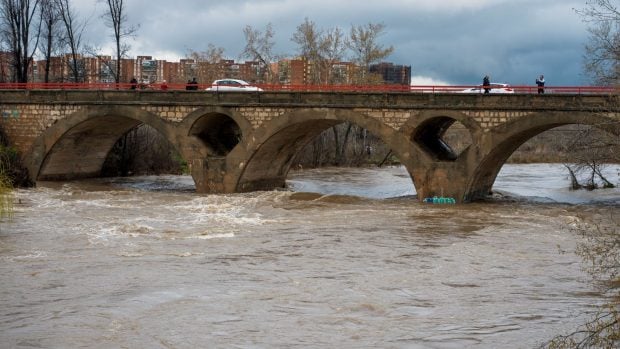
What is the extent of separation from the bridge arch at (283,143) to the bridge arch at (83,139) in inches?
149

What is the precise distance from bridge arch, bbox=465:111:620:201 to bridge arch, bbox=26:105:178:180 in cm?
1371

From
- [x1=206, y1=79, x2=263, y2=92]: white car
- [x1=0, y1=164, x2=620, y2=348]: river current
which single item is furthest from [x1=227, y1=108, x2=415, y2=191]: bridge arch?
[x1=206, y1=79, x2=263, y2=92]: white car

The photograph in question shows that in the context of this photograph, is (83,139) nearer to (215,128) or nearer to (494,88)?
(215,128)

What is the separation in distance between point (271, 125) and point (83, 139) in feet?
39.4

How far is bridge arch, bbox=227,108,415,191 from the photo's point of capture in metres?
32.5

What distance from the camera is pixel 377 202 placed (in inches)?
1298

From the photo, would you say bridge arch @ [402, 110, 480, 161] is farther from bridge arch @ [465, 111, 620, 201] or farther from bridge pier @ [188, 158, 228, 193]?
bridge pier @ [188, 158, 228, 193]

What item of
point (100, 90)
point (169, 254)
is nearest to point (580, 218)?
point (169, 254)

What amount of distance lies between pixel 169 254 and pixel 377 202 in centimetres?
1383

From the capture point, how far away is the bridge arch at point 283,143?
1278 inches

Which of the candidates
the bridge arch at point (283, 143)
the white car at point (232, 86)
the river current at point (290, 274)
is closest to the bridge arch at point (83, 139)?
the white car at point (232, 86)

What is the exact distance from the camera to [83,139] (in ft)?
136

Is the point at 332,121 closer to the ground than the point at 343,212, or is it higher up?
higher up

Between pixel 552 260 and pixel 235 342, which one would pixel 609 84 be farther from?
pixel 235 342
